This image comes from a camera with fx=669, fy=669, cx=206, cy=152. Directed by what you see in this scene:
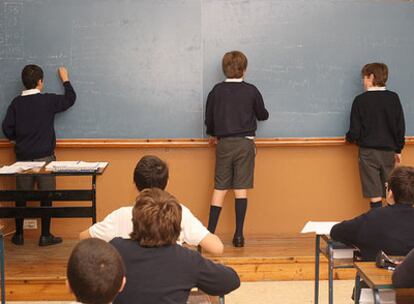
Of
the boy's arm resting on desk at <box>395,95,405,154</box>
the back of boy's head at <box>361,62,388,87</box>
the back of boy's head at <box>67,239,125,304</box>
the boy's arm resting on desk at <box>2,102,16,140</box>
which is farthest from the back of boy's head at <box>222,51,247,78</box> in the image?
the back of boy's head at <box>67,239,125,304</box>

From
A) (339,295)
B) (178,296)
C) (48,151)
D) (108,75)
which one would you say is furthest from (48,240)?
(178,296)

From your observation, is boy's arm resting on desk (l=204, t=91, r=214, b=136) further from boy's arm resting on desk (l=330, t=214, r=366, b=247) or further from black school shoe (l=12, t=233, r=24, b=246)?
boy's arm resting on desk (l=330, t=214, r=366, b=247)

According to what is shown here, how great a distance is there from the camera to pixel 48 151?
519 cm

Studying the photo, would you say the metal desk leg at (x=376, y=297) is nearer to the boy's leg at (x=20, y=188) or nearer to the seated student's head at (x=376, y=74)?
the seated student's head at (x=376, y=74)

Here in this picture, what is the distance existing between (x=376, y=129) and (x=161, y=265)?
332 centimetres

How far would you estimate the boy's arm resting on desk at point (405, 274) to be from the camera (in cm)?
244

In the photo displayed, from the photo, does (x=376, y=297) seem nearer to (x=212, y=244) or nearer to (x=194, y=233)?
(x=212, y=244)

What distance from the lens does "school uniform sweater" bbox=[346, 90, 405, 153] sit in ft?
17.1

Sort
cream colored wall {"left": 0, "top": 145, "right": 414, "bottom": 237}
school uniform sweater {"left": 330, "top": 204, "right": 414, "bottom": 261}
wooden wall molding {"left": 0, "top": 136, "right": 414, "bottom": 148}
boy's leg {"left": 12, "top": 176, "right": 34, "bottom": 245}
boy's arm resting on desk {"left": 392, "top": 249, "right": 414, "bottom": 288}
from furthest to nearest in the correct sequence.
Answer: cream colored wall {"left": 0, "top": 145, "right": 414, "bottom": 237} < wooden wall molding {"left": 0, "top": 136, "right": 414, "bottom": 148} < boy's leg {"left": 12, "top": 176, "right": 34, "bottom": 245} < school uniform sweater {"left": 330, "top": 204, "right": 414, "bottom": 261} < boy's arm resting on desk {"left": 392, "top": 249, "right": 414, "bottom": 288}

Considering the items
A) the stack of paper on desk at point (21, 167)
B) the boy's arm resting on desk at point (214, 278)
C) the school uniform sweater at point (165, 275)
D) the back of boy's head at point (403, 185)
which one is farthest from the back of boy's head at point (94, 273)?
the stack of paper on desk at point (21, 167)

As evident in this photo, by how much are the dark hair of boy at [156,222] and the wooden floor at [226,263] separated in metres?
2.28

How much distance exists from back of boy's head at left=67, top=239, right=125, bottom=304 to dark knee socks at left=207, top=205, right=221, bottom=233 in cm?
324

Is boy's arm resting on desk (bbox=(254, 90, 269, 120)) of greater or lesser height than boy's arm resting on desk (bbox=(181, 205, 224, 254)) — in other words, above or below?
above

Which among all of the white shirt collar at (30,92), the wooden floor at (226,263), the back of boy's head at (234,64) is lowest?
the wooden floor at (226,263)
